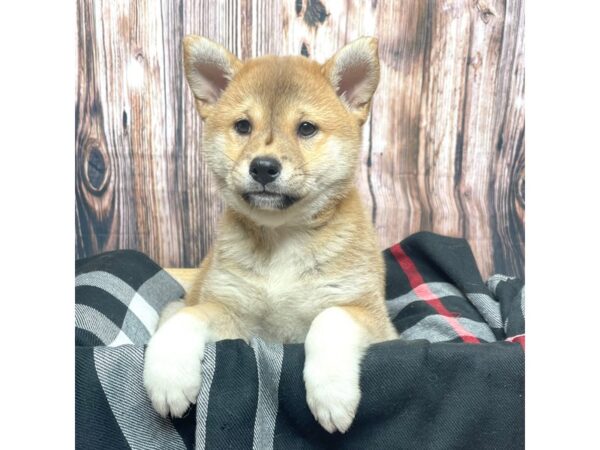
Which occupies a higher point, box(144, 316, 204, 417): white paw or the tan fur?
the tan fur

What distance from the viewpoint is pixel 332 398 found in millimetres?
1213

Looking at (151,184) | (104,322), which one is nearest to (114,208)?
(151,184)

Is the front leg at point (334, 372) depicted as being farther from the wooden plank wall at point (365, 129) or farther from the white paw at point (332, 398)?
the wooden plank wall at point (365, 129)

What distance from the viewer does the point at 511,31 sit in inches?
82.7

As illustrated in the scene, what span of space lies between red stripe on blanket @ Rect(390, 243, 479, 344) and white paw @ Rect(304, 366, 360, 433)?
808mm

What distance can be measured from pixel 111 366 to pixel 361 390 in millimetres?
585

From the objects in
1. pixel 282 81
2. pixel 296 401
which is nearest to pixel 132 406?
pixel 296 401

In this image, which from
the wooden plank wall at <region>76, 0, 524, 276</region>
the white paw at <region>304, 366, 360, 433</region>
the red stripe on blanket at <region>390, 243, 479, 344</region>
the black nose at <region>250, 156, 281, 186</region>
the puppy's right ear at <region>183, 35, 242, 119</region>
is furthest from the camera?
the wooden plank wall at <region>76, 0, 524, 276</region>

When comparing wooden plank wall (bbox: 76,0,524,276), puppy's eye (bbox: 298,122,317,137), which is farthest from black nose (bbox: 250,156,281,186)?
wooden plank wall (bbox: 76,0,524,276)

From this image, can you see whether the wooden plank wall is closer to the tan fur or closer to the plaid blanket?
the tan fur

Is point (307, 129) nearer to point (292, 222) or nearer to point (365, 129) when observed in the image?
point (292, 222)

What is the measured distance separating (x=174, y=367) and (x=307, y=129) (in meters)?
0.81

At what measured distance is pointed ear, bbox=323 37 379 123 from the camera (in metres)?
1.67
